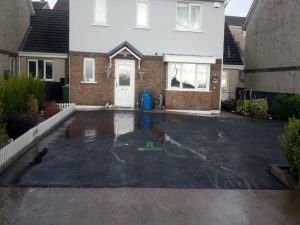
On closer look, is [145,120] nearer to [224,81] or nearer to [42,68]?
[42,68]

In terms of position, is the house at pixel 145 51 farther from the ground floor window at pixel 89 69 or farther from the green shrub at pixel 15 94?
the green shrub at pixel 15 94

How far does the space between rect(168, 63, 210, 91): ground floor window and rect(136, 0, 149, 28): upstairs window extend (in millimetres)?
2877

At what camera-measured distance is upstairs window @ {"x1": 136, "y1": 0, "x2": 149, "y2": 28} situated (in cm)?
2134

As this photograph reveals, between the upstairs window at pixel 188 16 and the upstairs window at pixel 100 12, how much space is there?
13.7 ft

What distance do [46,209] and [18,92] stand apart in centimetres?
769

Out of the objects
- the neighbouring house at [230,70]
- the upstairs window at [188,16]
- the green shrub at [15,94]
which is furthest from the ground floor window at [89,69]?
the neighbouring house at [230,70]

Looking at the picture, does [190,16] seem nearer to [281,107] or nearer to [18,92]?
[281,107]

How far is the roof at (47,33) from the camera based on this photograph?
24656 millimetres

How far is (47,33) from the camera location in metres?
25.7

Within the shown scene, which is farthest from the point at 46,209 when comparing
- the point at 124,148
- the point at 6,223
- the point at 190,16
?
the point at 190,16

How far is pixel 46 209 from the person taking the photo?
19.9ft

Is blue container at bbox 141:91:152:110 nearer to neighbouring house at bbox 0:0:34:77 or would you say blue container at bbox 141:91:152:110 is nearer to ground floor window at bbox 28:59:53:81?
ground floor window at bbox 28:59:53:81

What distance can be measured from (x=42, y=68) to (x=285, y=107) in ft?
50.1


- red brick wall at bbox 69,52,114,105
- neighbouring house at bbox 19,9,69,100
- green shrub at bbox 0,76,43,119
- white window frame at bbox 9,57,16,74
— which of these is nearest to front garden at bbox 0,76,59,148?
green shrub at bbox 0,76,43,119
